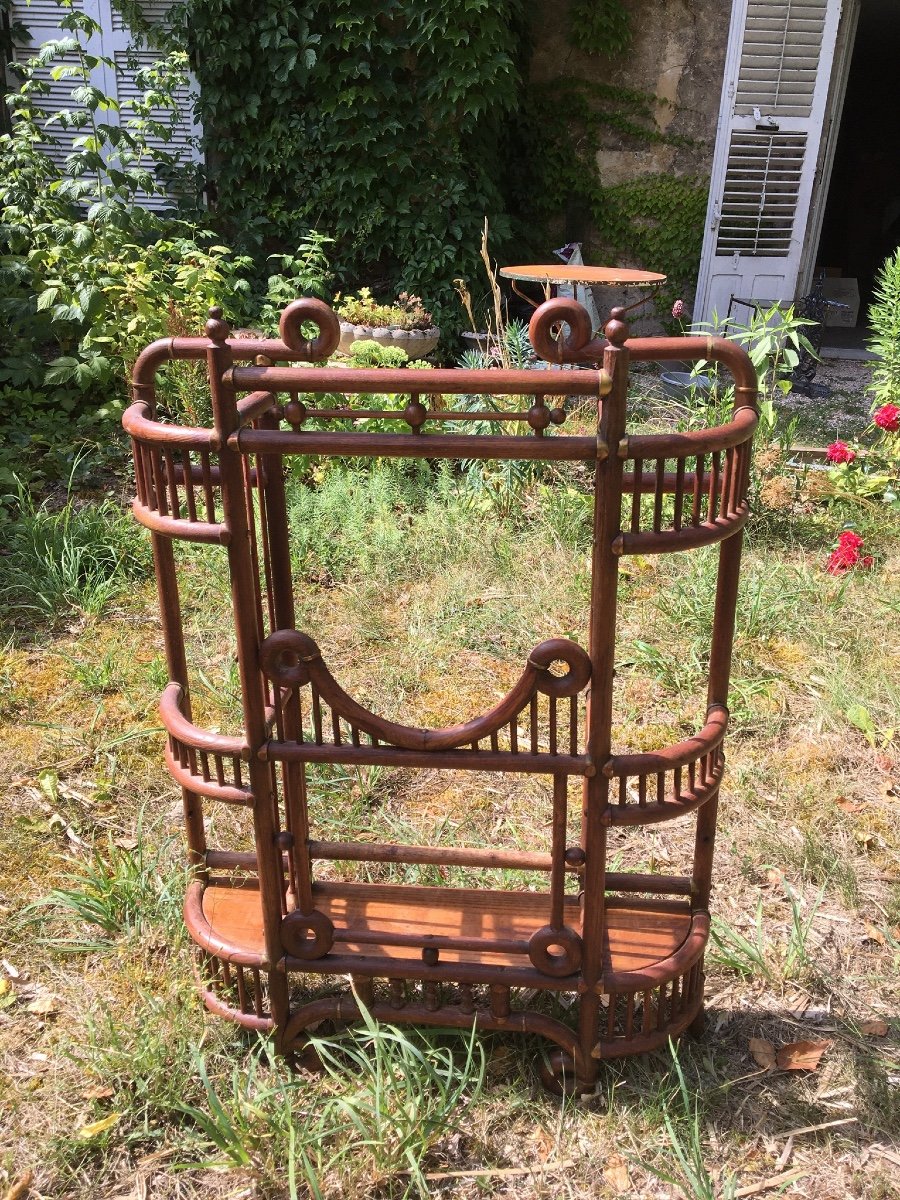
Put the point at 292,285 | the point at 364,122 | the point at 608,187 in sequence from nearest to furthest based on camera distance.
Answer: the point at 292,285
the point at 364,122
the point at 608,187

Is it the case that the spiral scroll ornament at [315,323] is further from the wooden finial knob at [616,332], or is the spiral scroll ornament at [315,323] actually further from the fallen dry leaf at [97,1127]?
the fallen dry leaf at [97,1127]

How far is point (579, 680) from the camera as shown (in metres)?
1.57

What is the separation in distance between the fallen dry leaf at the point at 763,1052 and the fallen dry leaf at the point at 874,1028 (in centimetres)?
20

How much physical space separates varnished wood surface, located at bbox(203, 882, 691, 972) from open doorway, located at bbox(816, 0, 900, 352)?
1177 centimetres

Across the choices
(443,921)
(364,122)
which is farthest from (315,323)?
(364,122)

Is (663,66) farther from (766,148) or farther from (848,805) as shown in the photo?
(848,805)

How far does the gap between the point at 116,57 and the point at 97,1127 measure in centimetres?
717

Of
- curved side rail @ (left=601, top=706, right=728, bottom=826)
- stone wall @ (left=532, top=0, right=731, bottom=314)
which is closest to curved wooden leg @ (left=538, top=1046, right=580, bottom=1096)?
curved side rail @ (left=601, top=706, right=728, bottom=826)

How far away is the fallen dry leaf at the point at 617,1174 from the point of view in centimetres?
167

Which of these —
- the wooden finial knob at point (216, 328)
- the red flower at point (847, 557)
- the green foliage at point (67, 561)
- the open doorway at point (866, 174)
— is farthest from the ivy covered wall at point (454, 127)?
the wooden finial knob at point (216, 328)

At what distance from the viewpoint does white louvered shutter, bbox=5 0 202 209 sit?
6.70 metres

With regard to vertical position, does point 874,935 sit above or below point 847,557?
below

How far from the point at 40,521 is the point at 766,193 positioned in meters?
6.01

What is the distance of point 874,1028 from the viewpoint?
199 centimetres
